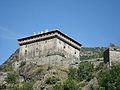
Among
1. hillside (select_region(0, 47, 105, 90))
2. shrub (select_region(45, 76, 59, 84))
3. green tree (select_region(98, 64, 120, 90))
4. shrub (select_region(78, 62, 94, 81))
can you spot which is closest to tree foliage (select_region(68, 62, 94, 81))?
shrub (select_region(78, 62, 94, 81))

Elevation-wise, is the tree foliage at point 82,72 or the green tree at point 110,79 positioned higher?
the tree foliage at point 82,72

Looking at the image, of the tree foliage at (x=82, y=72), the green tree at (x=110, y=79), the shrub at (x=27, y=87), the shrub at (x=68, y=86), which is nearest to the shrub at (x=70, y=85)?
the shrub at (x=68, y=86)

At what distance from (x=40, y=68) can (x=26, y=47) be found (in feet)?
29.5

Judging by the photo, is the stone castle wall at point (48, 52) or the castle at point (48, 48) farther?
the castle at point (48, 48)

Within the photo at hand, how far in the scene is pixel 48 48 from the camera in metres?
71.8

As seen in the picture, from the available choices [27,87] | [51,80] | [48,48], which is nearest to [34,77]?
[51,80]

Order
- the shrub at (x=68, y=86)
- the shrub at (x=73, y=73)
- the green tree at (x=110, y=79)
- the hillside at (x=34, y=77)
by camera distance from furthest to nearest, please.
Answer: the hillside at (x=34, y=77) → the shrub at (x=73, y=73) → the shrub at (x=68, y=86) → the green tree at (x=110, y=79)

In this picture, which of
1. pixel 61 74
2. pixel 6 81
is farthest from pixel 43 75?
pixel 6 81

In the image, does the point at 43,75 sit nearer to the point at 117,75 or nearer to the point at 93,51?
the point at 117,75

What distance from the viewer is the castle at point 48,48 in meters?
69.9

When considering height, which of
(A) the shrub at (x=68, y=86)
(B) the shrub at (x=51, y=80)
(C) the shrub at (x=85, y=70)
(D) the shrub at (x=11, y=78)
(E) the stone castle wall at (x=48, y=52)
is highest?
(E) the stone castle wall at (x=48, y=52)

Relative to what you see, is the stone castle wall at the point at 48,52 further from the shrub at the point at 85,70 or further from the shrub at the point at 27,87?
the shrub at the point at 27,87

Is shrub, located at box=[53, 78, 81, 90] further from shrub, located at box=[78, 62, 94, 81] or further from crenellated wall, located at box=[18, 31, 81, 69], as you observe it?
crenellated wall, located at box=[18, 31, 81, 69]

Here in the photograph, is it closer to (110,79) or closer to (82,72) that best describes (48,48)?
(82,72)
